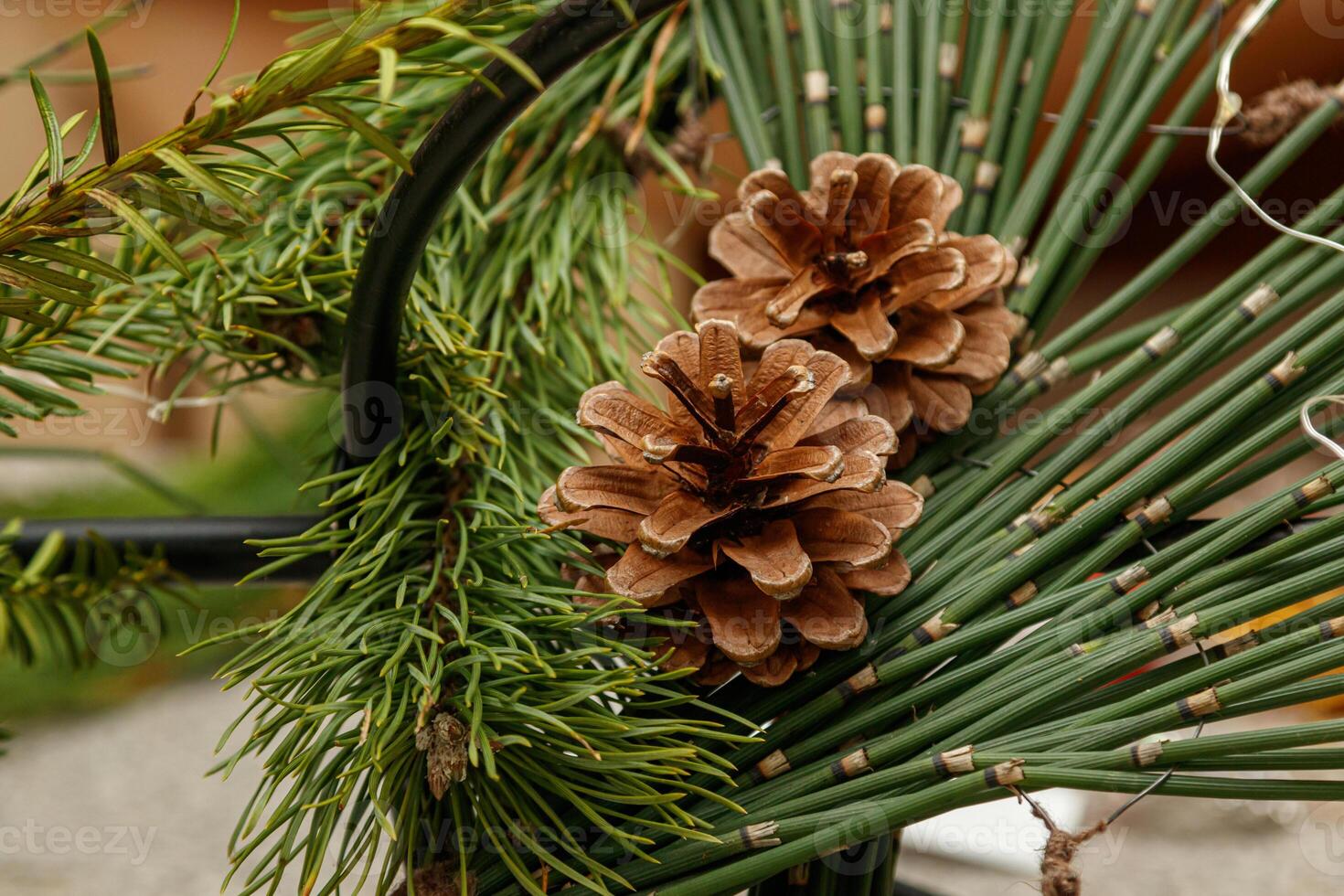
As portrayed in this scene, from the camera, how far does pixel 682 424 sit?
0.59 feet

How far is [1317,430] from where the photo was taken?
A: 174mm

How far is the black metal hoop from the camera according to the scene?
127 millimetres

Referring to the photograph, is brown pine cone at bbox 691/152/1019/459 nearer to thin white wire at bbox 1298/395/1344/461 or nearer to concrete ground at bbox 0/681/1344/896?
thin white wire at bbox 1298/395/1344/461

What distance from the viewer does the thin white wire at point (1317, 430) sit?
159 millimetres

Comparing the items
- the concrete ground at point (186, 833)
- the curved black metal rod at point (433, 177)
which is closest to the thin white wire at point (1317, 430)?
the curved black metal rod at point (433, 177)

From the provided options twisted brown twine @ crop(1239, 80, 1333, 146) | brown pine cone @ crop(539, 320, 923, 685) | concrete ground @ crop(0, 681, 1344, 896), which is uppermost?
twisted brown twine @ crop(1239, 80, 1333, 146)

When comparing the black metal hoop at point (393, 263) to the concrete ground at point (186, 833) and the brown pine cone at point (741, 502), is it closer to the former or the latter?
the brown pine cone at point (741, 502)

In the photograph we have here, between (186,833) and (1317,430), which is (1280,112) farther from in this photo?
(186,833)

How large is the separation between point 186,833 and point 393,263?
33 centimetres

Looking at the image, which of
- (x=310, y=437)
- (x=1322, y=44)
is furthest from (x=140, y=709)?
(x=1322, y=44)

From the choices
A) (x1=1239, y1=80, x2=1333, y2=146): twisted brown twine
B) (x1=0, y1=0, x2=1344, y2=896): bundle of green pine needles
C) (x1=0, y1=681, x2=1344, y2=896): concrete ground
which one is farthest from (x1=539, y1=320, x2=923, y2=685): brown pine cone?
(x1=0, y1=681, x2=1344, y2=896): concrete ground

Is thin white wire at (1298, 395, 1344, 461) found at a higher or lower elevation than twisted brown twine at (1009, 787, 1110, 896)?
higher

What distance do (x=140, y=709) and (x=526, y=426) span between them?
1.22 ft

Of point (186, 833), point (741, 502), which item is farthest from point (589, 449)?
point (186, 833)
